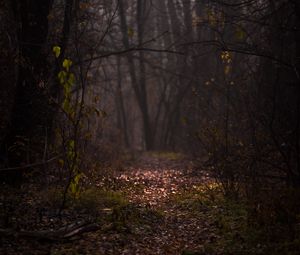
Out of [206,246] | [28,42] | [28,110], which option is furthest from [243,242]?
[28,42]

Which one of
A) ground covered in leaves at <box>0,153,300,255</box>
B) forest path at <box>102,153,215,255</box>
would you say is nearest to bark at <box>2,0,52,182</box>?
ground covered in leaves at <box>0,153,300,255</box>

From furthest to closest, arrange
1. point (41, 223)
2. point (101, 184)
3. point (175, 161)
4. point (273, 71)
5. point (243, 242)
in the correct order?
point (175, 161) → point (273, 71) → point (101, 184) → point (41, 223) → point (243, 242)

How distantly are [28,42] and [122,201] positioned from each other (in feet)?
12.8

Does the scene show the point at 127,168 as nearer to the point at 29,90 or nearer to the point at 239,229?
the point at 29,90

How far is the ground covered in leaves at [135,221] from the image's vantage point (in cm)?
745

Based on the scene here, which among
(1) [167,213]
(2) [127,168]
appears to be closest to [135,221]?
(1) [167,213]

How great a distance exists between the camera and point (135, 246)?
7773 mm

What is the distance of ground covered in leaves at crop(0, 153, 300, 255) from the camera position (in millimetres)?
7449

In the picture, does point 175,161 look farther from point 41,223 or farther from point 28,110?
point 41,223

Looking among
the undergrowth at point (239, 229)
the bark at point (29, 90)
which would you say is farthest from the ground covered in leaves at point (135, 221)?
the bark at point (29, 90)

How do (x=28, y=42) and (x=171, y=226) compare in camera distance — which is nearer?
(x=171, y=226)

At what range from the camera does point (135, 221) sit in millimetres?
8859

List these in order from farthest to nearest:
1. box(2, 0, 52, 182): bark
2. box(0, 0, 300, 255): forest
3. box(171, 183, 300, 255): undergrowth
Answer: box(2, 0, 52, 182): bark, box(0, 0, 300, 255): forest, box(171, 183, 300, 255): undergrowth

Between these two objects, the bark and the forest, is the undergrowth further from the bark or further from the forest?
the bark
